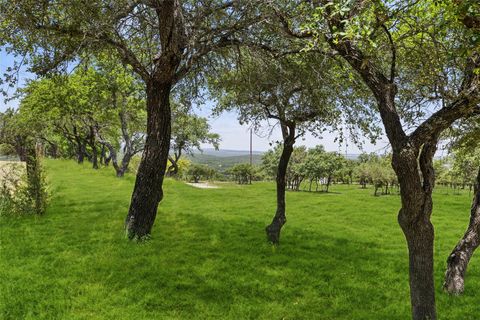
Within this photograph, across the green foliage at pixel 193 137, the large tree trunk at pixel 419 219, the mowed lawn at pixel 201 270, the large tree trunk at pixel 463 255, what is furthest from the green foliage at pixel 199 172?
the large tree trunk at pixel 419 219

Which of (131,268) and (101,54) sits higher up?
(101,54)

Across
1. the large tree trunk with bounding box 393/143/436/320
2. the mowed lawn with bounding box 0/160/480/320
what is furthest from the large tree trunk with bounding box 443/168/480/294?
the large tree trunk with bounding box 393/143/436/320

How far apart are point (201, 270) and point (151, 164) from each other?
12.2ft

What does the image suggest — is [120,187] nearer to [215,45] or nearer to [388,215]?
[215,45]

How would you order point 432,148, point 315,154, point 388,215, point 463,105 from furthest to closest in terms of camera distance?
point 315,154 → point 388,215 → point 432,148 → point 463,105

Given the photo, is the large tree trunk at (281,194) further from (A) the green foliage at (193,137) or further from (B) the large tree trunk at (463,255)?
(A) the green foliage at (193,137)

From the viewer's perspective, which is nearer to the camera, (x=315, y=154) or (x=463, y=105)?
(x=463, y=105)

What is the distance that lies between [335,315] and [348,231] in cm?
889

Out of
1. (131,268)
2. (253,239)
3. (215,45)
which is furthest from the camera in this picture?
(253,239)

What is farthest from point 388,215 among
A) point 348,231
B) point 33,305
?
point 33,305

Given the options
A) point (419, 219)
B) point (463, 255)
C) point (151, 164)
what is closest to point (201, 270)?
point (151, 164)

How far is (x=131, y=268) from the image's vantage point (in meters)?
8.87

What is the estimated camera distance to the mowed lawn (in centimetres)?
714

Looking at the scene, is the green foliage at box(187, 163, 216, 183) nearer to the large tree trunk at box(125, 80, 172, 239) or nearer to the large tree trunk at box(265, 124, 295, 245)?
the large tree trunk at box(265, 124, 295, 245)
